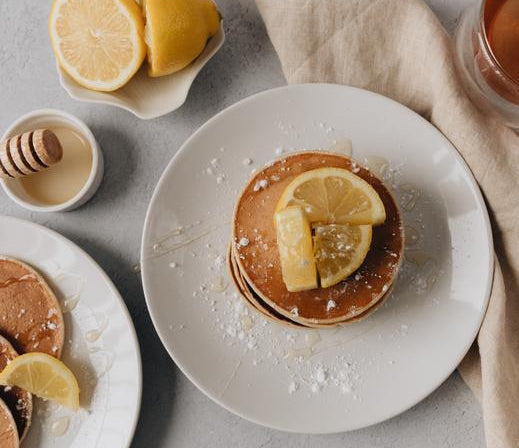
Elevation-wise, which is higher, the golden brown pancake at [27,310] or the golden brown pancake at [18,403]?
the golden brown pancake at [27,310]

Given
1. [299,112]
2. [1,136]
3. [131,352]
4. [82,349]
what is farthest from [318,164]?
[1,136]

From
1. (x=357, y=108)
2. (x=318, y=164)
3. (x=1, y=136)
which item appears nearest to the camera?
(x=318, y=164)

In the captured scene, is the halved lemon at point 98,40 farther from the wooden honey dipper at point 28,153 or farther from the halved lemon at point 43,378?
the halved lemon at point 43,378

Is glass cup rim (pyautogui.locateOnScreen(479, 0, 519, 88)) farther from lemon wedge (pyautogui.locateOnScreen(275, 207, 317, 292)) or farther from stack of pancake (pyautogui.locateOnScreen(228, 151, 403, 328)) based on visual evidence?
lemon wedge (pyautogui.locateOnScreen(275, 207, 317, 292))

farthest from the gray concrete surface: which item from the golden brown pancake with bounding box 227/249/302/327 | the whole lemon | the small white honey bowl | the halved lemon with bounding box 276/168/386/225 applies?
the halved lemon with bounding box 276/168/386/225

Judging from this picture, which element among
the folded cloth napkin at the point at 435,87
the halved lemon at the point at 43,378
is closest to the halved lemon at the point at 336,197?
the folded cloth napkin at the point at 435,87

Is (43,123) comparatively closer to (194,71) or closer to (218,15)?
(194,71)
